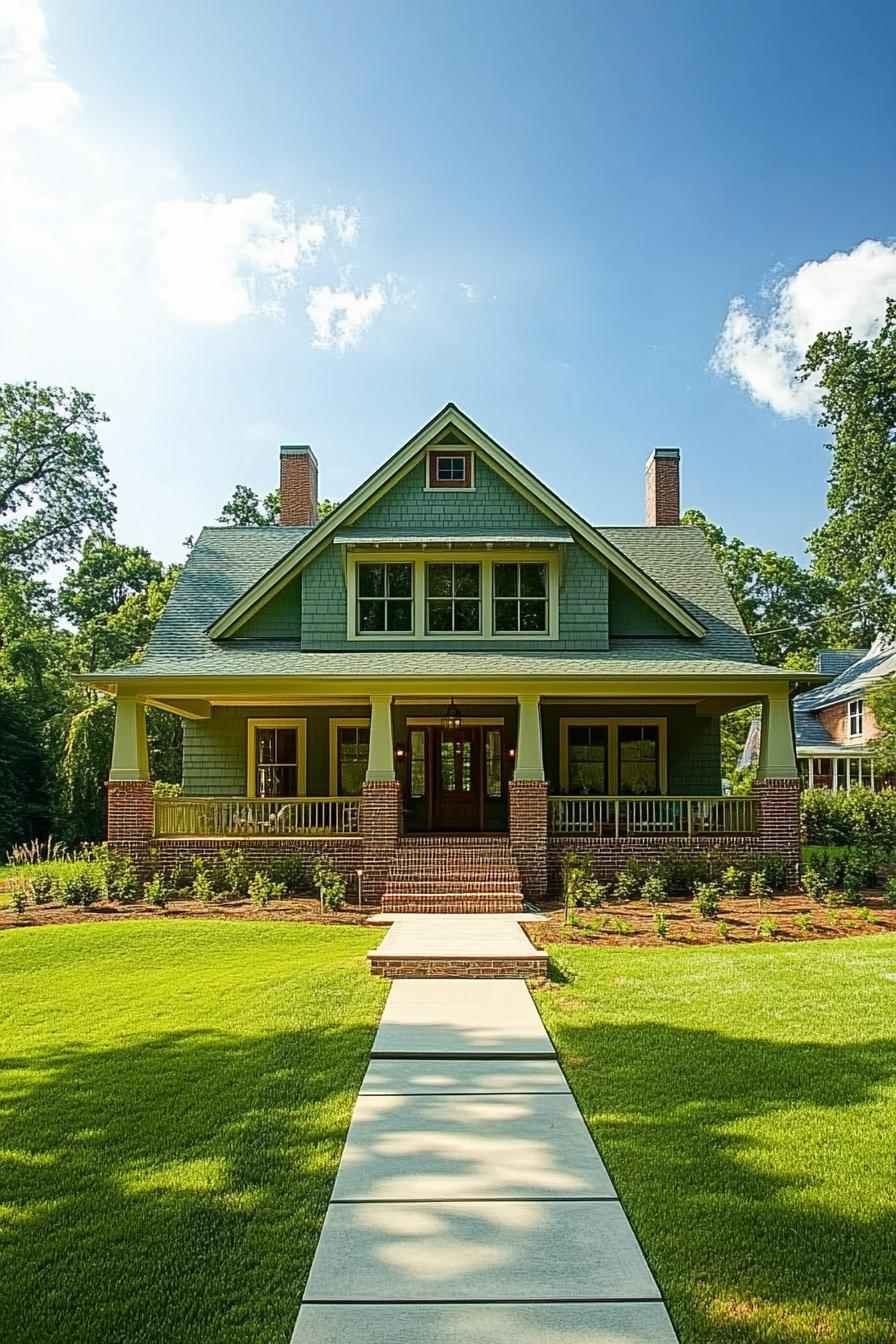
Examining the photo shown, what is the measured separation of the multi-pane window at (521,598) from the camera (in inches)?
716

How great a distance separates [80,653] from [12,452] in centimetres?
873

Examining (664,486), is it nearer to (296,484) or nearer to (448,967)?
(296,484)

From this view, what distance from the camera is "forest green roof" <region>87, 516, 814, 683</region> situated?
16.0m

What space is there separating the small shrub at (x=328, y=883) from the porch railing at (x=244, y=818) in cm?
76

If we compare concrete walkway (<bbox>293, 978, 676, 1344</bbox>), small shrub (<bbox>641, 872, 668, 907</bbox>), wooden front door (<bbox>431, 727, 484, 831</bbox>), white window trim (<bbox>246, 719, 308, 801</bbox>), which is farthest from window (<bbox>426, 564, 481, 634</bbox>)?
concrete walkway (<bbox>293, 978, 676, 1344</bbox>)

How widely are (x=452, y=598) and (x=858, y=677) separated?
2742 centimetres

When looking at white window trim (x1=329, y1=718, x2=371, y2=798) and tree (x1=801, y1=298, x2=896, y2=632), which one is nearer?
white window trim (x1=329, y1=718, x2=371, y2=798)

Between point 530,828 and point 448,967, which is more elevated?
point 530,828

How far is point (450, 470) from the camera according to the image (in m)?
18.6

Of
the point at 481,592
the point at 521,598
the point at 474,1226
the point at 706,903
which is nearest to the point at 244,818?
the point at 481,592

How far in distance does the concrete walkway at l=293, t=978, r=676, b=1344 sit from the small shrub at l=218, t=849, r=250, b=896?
29.0 feet

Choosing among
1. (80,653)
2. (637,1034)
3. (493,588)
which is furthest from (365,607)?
(80,653)

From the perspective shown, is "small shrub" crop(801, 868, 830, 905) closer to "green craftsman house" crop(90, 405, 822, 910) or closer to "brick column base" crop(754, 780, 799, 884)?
"brick column base" crop(754, 780, 799, 884)

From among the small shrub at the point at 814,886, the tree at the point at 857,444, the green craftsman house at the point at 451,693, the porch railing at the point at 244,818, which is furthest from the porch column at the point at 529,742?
the tree at the point at 857,444
